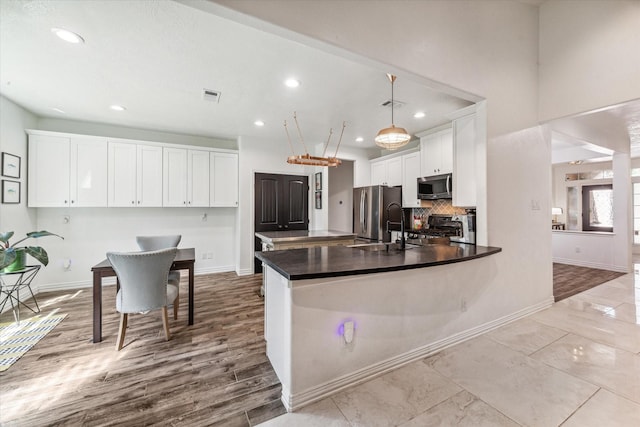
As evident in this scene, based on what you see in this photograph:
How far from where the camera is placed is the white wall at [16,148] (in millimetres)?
3240

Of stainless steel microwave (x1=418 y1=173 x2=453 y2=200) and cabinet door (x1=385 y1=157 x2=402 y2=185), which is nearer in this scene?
stainless steel microwave (x1=418 y1=173 x2=453 y2=200)

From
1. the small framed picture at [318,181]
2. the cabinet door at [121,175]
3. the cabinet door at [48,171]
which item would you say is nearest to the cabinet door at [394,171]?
the small framed picture at [318,181]

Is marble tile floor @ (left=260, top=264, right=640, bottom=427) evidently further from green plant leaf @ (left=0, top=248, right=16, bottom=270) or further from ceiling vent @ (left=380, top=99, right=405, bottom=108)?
green plant leaf @ (left=0, top=248, right=16, bottom=270)

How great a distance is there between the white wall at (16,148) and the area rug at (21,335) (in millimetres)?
1306

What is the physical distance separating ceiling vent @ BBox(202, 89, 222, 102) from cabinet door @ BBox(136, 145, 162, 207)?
6.24 ft

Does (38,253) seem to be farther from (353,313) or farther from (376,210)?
(376,210)

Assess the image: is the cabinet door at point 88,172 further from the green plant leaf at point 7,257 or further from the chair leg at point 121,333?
the chair leg at point 121,333

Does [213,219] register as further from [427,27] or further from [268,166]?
[427,27]

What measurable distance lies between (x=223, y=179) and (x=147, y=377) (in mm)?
3642

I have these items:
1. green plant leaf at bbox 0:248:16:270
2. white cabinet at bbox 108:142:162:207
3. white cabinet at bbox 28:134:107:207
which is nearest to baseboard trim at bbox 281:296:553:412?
green plant leaf at bbox 0:248:16:270

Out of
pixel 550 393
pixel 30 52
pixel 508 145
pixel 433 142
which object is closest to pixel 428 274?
pixel 550 393

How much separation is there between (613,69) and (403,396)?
3.72 metres

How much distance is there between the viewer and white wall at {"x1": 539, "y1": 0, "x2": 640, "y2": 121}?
246 centimetres

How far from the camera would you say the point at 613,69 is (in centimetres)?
255
